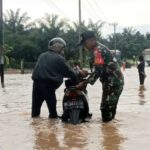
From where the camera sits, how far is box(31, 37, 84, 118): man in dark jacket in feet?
34.0

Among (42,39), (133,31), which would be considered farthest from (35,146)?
(133,31)

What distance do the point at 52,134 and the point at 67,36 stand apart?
70354 millimetres

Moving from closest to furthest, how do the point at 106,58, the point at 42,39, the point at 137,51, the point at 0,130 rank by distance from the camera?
the point at 0,130 < the point at 106,58 < the point at 42,39 < the point at 137,51

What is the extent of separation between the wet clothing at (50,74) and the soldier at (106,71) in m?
0.56

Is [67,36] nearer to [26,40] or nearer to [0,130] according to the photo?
[26,40]

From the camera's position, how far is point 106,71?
995 cm

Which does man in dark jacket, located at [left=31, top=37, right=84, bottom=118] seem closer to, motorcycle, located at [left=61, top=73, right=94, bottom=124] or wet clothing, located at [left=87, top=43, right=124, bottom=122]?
motorcycle, located at [left=61, top=73, right=94, bottom=124]

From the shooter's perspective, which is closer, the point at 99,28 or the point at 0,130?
the point at 0,130

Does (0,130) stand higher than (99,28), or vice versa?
(99,28)

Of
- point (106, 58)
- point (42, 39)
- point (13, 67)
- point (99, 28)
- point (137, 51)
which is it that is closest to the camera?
point (106, 58)

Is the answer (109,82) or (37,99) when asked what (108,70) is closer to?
(109,82)

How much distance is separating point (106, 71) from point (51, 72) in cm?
108

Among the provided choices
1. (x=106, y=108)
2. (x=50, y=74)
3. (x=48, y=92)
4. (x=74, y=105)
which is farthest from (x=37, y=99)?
(x=106, y=108)

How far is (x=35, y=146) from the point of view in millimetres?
7387
